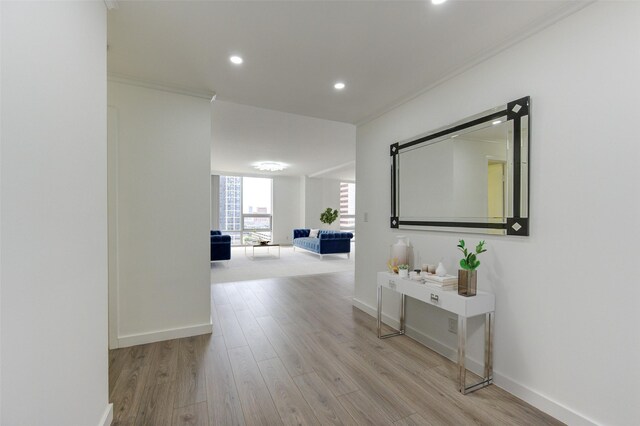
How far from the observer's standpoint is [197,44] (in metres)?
2.10

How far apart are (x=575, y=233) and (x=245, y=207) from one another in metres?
10.0

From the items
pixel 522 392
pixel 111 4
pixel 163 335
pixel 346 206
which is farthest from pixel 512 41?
pixel 346 206

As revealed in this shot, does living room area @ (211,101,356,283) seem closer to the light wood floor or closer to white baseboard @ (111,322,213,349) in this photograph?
white baseboard @ (111,322,213,349)

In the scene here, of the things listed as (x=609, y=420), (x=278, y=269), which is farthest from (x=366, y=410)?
(x=278, y=269)

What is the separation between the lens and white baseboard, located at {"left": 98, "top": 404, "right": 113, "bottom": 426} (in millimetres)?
1542

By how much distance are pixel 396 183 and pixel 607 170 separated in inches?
68.0

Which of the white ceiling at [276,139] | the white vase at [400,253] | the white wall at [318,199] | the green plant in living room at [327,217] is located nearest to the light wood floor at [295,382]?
the white vase at [400,253]

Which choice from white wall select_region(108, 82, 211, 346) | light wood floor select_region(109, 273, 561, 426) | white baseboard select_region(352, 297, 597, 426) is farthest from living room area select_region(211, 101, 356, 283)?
white baseboard select_region(352, 297, 597, 426)

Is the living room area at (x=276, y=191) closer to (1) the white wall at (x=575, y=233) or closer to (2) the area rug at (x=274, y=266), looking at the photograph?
(2) the area rug at (x=274, y=266)

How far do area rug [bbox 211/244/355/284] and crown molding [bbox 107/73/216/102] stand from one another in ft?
10.9

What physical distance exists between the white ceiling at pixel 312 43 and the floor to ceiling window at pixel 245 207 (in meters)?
7.75

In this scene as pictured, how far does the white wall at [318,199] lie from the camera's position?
11.0 meters

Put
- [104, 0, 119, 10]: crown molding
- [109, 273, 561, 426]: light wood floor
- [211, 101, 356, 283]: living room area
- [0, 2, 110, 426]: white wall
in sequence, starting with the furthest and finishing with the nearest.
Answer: [211, 101, 356, 283]: living room area → [109, 273, 561, 426]: light wood floor → [104, 0, 119, 10]: crown molding → [0, 2, 110, 426]: white wall

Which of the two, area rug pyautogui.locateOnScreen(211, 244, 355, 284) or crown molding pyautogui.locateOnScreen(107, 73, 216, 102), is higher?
crown molding pyautogui.locateOnScreen(107, 73, 216, 102)
